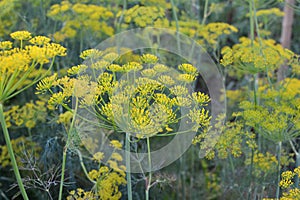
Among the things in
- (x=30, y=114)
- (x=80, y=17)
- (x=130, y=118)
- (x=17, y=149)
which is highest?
(x=80, y=17)

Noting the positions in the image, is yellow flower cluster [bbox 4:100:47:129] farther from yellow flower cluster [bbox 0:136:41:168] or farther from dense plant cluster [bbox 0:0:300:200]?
yellow flower cluster [bbox 0:136:41:168]

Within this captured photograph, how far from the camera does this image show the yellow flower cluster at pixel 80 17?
122 inches

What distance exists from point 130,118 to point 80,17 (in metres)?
1.69

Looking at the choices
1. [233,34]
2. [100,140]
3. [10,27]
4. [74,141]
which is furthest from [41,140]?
[233,34]

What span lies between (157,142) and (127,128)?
1.79m

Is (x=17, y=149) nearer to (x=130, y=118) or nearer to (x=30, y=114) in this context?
(x=30, y=114)

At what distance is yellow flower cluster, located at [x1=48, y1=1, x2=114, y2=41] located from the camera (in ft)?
10.2

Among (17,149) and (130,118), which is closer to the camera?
(130,118)

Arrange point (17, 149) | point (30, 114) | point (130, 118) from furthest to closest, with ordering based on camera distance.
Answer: point (17, 149), point (30, 114), point (130, 118)

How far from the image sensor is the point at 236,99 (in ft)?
11.4

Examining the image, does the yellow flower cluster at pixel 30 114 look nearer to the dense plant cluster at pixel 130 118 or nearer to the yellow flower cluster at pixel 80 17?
the dense plant cluster at pixel 130 118

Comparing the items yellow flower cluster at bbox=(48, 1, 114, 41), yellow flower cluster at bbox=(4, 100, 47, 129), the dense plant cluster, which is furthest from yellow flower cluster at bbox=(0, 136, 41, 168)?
yellow flower cluster at bbox=(48, 1, 114, 41)

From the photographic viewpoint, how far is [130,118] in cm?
173

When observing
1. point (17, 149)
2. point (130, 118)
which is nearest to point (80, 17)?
point (17, 149)
